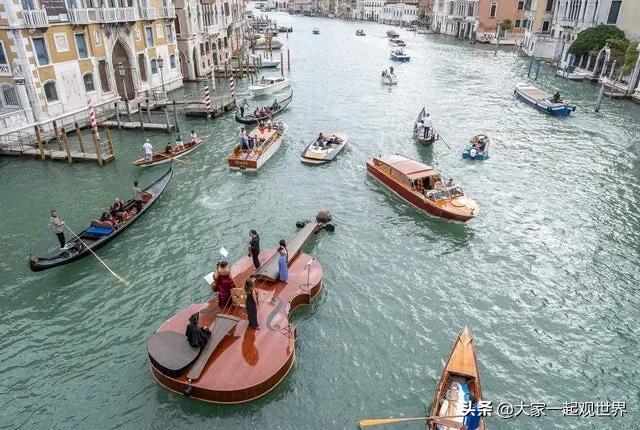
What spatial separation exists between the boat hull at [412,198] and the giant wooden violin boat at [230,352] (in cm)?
943

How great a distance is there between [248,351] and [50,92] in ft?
93.2

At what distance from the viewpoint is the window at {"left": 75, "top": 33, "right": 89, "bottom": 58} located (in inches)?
1299

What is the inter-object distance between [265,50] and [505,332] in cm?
7553

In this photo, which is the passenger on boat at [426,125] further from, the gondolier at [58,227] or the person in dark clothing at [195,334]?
the person in dark clothing at [195,334]

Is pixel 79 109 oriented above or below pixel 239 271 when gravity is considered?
above

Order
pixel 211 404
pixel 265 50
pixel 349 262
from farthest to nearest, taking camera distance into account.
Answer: pixel 265 50
pixel 349 262
pixel 211 404

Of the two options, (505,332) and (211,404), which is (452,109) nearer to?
(505,332)

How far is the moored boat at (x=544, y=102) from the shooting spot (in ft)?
131

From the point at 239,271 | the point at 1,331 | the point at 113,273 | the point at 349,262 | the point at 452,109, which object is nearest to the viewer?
the point at 1,331

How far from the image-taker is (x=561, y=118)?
3975cm

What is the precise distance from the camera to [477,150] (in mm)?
29875

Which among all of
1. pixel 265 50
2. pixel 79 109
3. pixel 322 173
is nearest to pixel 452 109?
pixel 322 173

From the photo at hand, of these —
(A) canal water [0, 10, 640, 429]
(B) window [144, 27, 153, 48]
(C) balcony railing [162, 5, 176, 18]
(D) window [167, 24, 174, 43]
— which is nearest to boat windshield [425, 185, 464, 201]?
(A) canal water [0, 10, 640, 429]

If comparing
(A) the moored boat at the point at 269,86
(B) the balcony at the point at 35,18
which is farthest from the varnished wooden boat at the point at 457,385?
(A) the moored boat at the point at 269,86
